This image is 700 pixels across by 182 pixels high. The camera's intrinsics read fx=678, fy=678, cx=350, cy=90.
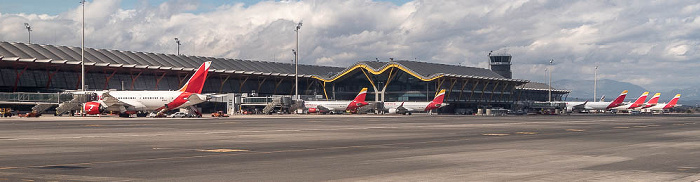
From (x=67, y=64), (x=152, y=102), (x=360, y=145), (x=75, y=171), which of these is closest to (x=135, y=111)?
(x=152, y=102)

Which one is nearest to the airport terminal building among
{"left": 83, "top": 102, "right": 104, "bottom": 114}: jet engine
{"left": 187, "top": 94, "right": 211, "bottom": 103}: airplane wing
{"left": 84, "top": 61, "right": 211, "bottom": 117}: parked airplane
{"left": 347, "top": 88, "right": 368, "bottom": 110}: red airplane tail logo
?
{"left": 347, "top": 88, "right": 368, "bottom": 110}: red airplane tail logo

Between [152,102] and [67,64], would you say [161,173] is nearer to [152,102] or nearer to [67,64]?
[152,102]

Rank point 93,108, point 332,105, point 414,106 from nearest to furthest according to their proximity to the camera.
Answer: point 93,108 < point 332,105 < point 414,106

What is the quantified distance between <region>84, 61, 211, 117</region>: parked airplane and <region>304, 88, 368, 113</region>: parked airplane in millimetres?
43240

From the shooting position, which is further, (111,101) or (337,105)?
(337,105)

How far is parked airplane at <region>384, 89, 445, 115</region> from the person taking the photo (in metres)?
122

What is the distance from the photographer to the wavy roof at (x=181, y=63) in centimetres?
11542

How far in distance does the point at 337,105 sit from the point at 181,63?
3866cm

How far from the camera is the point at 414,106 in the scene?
4929 inches

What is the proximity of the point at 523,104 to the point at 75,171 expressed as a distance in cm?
14556

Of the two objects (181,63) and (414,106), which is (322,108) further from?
(181,63)

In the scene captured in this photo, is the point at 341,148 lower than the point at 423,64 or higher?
lower

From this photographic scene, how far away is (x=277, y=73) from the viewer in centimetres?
14875

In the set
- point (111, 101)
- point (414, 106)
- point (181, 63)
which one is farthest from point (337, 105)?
point (111, 101)
